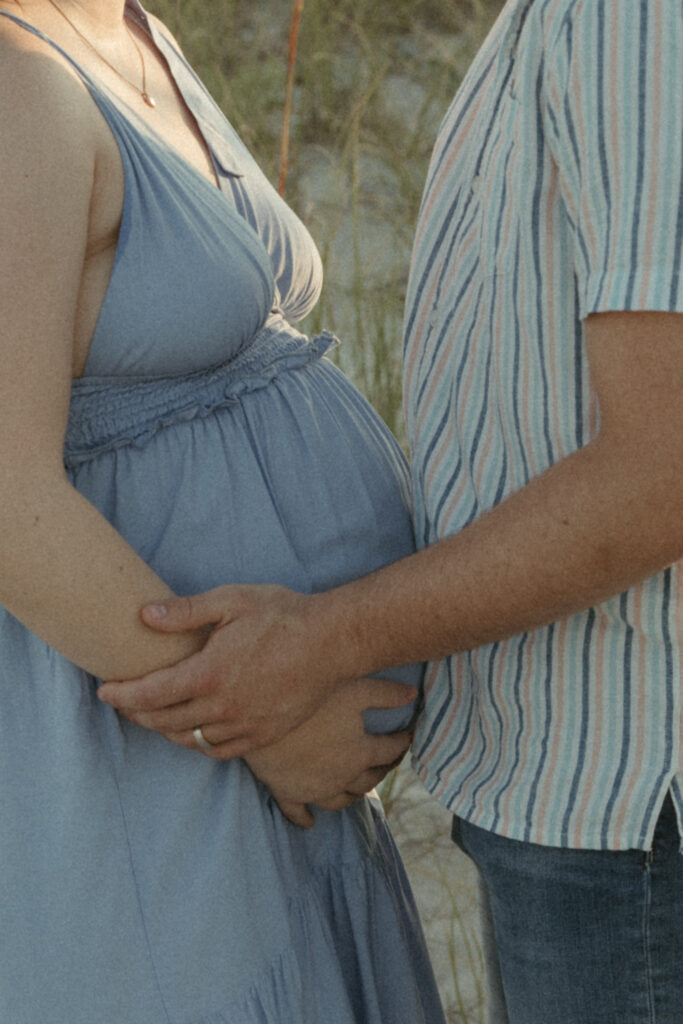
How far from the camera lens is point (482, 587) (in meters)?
1.04

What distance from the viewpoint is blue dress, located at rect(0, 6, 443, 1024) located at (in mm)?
1133

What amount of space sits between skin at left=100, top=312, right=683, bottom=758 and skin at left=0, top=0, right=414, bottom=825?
0.13 feet

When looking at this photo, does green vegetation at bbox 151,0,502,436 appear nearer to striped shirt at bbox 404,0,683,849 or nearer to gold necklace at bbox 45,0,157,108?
gold necklace at bbox 45,0,157,108

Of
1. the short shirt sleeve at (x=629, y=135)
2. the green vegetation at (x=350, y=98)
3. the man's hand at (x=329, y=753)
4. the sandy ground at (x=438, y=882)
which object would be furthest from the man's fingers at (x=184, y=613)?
the green vegetation at (x=350, y=98)

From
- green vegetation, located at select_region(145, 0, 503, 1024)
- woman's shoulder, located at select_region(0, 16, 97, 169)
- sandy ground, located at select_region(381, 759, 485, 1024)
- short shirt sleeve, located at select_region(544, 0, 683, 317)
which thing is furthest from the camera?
green vegetation, located at select_region(145, 0, 503, 1024)

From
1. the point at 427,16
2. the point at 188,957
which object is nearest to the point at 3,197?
the point at 188,957

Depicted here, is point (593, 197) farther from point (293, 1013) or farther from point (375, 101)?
point (375, 101)

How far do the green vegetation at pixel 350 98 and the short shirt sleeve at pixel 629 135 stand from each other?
2.56 meters

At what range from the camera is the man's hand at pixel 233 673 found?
111cm

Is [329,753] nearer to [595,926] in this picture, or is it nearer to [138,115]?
[595,926]

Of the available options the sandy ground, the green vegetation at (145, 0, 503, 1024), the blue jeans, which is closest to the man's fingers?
the blue jeans

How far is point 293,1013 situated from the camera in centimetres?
121

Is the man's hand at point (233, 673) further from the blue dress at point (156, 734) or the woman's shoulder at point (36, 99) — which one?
the woman's shoulder at point (36, 99)

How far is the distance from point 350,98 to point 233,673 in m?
3.99
